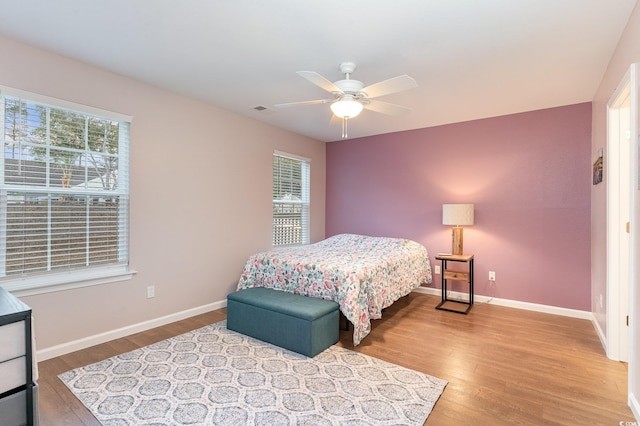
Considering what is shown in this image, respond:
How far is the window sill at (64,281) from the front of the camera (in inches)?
96.1

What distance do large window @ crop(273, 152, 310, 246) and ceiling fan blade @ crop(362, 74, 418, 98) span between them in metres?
2.53

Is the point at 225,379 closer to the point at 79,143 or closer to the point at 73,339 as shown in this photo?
the point at 73,339

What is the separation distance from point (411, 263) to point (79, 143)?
3710mm

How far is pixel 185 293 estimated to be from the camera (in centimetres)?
360

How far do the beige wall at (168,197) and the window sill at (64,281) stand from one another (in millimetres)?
54

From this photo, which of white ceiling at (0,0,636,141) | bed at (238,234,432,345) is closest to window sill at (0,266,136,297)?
bed at (238,234,432,345)

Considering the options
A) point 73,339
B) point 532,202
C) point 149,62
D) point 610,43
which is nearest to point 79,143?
point 149,62

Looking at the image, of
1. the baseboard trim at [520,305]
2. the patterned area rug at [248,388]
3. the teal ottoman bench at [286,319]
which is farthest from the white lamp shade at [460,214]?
the patterned area rug at [248,388]

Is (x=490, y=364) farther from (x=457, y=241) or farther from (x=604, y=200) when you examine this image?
(x=457, y=241)

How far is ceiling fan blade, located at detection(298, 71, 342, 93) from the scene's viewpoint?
216 cm

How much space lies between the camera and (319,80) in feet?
7.50

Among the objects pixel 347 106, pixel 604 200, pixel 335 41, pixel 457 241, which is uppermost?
pixel 335 41

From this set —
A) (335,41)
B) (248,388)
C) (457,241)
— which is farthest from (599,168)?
(248,388)

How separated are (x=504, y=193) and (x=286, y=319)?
3272 millimetres
